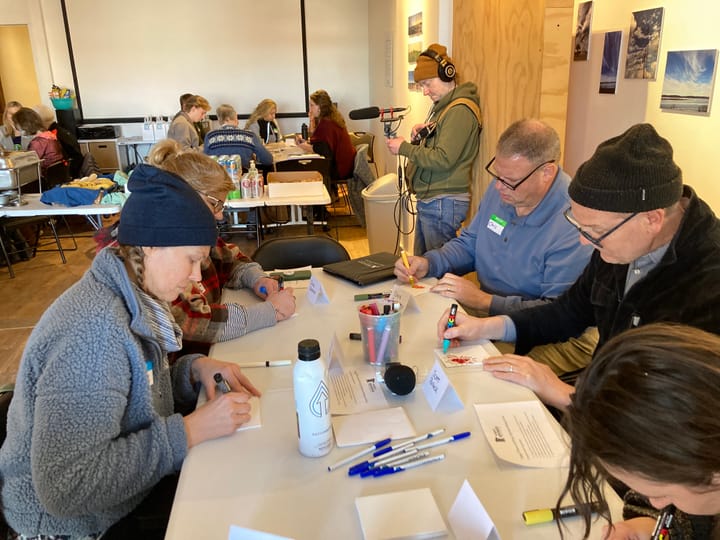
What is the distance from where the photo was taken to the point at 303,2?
8.60 m

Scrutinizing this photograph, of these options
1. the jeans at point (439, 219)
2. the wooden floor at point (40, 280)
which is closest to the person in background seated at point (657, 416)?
the jeans at point (439, 219)

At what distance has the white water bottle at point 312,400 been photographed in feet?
3.44

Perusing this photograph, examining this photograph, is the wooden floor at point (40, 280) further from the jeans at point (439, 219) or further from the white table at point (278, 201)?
the jeans at point (439, 219)

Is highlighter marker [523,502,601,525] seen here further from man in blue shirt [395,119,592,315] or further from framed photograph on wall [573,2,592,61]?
framed photograph on wall [573,2,592,61]

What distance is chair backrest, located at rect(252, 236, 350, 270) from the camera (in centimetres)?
260

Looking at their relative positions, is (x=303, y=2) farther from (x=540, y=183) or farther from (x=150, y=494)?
(x=150, y=494)

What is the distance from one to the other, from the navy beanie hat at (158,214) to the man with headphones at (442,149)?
229 centimetres

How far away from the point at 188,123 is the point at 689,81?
200 inches

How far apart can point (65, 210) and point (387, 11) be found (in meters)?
4.54

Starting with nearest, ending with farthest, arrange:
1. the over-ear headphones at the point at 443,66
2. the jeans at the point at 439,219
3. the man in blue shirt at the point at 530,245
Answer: the man in blue shirt at the point at 530,245
the over-ear headphones at the point at 443,66
the jeans at the point at 439,219

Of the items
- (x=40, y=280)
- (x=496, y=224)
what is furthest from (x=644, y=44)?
(x=40, y=280)

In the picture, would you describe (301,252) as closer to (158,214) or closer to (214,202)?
(214,202)

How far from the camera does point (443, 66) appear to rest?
3.31 m

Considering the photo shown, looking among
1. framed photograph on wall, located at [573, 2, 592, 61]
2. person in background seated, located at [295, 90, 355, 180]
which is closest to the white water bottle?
framed photograph on wall, located at [573, 2, 592, 61]
